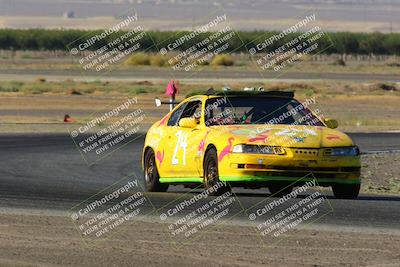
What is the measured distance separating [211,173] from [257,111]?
1.34 m

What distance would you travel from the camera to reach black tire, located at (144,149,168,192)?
698 inches

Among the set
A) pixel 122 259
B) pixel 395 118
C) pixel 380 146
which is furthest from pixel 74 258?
pixel 395 118

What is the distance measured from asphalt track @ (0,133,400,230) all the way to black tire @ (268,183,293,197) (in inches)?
7.5

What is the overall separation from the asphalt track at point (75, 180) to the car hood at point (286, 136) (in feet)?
2.48

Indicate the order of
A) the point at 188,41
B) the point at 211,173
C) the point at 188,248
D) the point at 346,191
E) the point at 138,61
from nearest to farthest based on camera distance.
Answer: the point at 188,248 < the point at 211,173 < the point at 346,191 < the point at 138,61 < the point at 188,41

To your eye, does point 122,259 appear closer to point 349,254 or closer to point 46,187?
point 349,254

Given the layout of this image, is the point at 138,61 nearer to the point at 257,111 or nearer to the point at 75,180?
the point at 75,180

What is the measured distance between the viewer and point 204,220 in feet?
43.0

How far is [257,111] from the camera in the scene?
16797 millimetres

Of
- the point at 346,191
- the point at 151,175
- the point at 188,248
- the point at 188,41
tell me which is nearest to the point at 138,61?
the point at 188,41

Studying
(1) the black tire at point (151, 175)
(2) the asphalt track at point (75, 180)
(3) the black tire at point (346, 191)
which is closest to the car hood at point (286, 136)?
Answer: (3) the black tire at point (346, 191)

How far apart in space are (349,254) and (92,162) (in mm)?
14260

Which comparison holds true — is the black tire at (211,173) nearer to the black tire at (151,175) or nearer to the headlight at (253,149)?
the headlight at (253,149)

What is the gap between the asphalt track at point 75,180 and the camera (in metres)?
14.4
